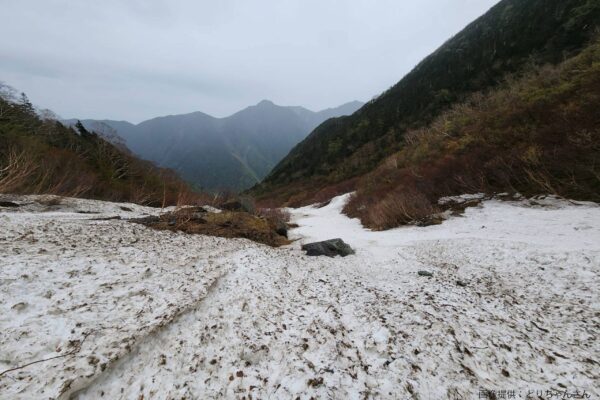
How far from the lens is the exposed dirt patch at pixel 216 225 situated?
9.55 metres

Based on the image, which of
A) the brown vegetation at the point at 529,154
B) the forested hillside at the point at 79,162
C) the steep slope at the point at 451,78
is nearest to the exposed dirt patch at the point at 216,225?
the brown vegetation at the point at 529,154

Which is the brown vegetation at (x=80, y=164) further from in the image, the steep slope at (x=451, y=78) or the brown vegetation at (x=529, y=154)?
the steep slope at (x=451, y=78)

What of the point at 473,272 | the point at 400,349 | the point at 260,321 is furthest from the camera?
the point at 473,272

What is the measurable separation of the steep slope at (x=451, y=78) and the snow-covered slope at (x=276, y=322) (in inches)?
1437

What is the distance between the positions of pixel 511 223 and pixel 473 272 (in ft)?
17.7

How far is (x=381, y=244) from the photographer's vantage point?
35.6 ft

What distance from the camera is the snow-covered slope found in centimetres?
283

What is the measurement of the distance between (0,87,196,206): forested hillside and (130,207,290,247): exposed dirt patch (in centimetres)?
1002

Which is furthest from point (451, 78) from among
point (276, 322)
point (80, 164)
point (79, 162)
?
point (79, 162)

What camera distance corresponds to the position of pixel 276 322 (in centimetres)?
413

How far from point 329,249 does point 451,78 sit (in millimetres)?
75459

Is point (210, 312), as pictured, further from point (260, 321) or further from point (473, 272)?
point (473, 272)

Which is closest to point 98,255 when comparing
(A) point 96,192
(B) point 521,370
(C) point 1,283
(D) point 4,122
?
(C) point 1,283

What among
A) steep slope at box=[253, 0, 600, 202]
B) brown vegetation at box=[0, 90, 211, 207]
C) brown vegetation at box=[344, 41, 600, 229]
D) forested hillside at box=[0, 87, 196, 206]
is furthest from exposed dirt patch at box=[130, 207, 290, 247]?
steep slope at box=[253, 0, 600, 202]
